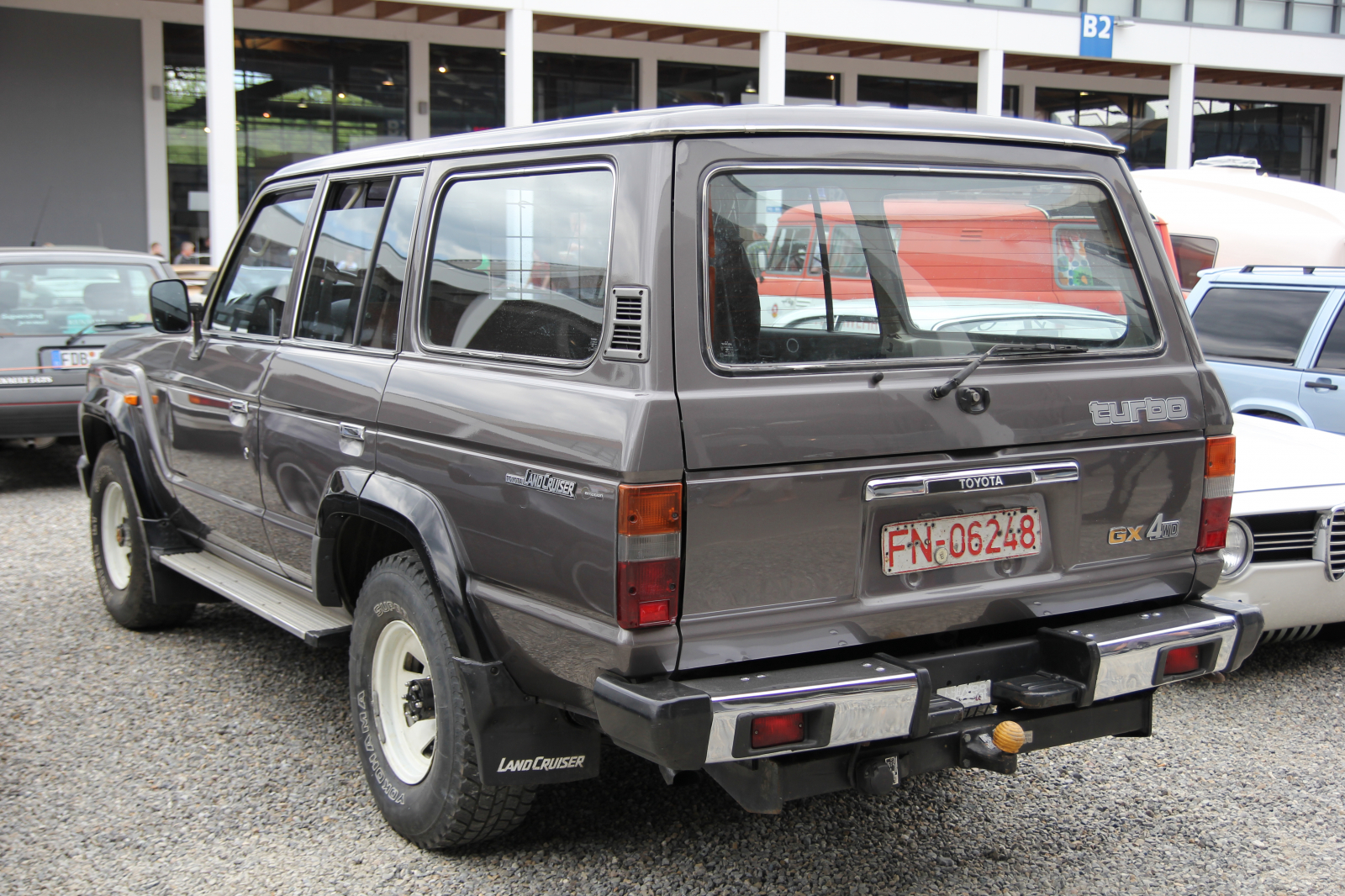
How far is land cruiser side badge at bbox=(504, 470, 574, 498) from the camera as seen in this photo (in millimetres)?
2674

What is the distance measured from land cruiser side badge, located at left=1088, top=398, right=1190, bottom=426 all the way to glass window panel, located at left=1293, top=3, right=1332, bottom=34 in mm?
26284

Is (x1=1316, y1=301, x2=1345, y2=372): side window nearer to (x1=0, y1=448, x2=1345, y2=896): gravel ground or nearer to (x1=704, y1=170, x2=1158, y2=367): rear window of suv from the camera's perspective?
(x1=0, y1=448, x2=1345, y2=896): gravel ground

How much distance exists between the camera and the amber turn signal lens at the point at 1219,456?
323 cm

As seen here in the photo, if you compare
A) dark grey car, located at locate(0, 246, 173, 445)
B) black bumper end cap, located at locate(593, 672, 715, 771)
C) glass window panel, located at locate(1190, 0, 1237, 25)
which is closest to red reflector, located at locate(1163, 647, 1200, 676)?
black bumper end cap, located at locate(593, 672, 715, 771)

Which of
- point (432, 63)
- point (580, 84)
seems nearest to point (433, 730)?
point (432, 63)

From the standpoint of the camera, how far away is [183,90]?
72.9 feet

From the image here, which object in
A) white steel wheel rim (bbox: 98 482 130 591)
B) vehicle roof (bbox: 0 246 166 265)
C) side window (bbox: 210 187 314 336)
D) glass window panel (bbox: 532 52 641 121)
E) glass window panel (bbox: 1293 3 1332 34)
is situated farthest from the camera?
glass window panel (bbox: 1293 3 1332 34)

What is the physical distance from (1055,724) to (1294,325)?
4996 mm

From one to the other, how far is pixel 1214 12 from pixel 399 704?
1017 inches

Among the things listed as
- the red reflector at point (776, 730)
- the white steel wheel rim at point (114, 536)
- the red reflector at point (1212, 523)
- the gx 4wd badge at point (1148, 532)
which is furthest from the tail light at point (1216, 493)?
the white steel wheel rim at point (114, 536)

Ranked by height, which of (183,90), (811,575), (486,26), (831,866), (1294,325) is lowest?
(831,866)

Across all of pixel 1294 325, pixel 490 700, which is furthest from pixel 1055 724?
pixel 1294 325

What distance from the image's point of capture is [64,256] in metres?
9.21

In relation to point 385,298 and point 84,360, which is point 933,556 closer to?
point 385,298
